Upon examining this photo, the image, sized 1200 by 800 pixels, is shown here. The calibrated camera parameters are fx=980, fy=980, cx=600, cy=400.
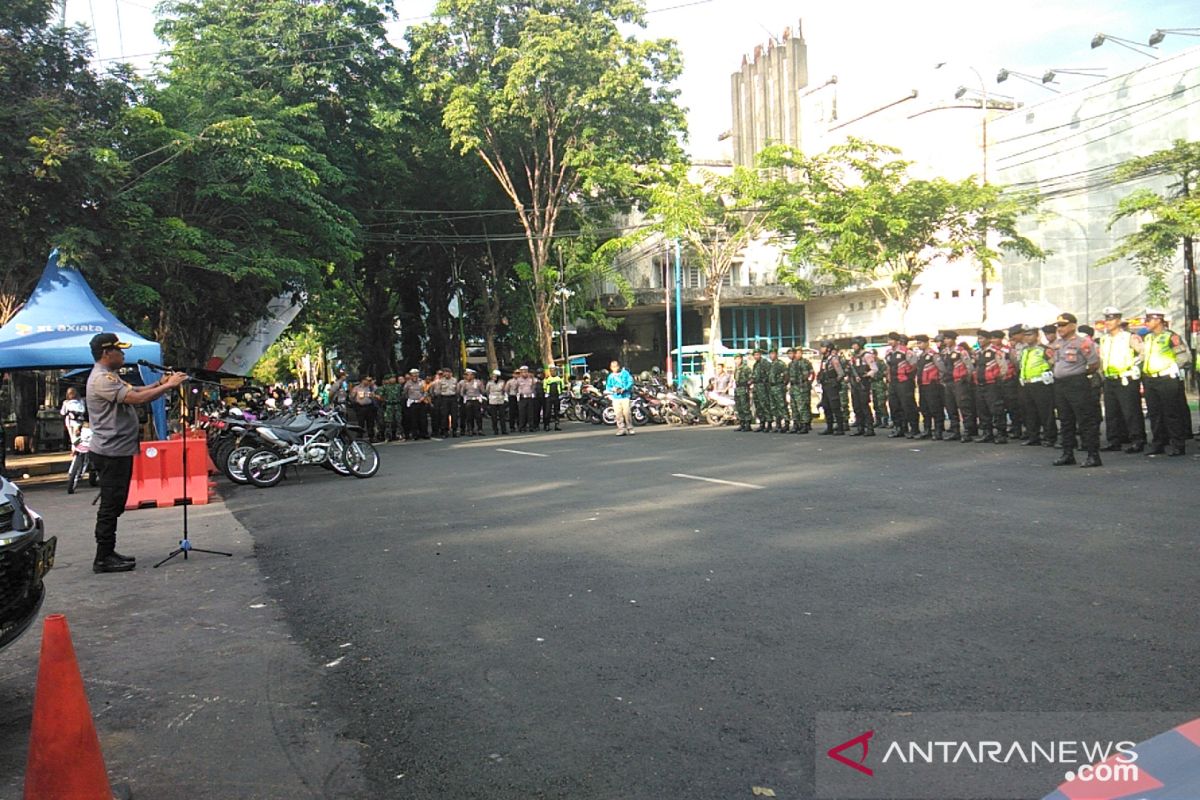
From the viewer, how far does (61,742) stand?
3.32 metres

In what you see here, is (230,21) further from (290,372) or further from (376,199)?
(290,372)

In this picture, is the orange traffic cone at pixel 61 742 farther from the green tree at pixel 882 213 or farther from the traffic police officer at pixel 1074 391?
the green tree at pixel 882 213

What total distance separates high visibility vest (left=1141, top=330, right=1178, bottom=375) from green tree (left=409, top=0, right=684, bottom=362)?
20145 millimetres

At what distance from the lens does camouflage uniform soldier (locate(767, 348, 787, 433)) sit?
70.4ft

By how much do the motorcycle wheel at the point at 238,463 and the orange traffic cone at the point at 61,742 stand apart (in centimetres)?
1134

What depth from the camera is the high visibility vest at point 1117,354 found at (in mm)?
13445

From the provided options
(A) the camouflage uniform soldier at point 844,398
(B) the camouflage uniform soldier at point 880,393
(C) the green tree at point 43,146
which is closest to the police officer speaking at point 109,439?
(C) the green tree at point 43,146

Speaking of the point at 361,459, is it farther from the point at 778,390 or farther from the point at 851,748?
the point at 851,748

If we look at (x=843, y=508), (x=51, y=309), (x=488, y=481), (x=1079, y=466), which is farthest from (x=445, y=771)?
(x=51, y=309)

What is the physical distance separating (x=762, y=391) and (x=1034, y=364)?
8.03m

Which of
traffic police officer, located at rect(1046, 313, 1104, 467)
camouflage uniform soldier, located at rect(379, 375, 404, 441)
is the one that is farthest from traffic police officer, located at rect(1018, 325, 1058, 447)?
camouflage uniform soldier, located at rect(379, 375, 404, 441)

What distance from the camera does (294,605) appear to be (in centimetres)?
645

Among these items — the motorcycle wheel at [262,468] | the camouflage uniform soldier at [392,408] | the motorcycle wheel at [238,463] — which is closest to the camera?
the motorcycle wheel at [262,468]

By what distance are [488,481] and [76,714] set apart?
385 inches
